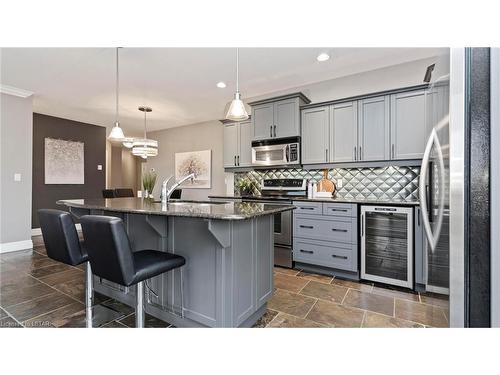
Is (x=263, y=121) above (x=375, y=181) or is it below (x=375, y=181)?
above

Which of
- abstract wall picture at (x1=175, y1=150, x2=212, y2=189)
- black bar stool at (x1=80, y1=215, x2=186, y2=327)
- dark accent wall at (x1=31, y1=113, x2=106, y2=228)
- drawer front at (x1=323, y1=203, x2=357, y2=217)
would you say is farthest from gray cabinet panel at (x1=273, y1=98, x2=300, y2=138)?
dark accent wall at (x1=31, y1=113, x2=106, y2=228)

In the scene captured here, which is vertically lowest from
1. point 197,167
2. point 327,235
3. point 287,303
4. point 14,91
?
point 287,303

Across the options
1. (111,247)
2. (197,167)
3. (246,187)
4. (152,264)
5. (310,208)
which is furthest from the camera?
(197,167)

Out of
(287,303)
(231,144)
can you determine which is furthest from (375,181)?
(231,144)

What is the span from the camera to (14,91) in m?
3.76

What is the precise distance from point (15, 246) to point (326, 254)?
191 inches

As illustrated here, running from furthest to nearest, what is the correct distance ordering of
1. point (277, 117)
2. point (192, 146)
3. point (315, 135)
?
point (192, 146)
point (277, 117)
point (315, 135)

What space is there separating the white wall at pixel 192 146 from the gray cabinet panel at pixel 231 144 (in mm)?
982

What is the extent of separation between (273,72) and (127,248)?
9.41 ft

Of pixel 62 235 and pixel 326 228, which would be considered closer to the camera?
pixel 62 235

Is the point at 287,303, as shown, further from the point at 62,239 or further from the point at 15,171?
the point at 15,171
